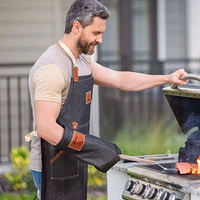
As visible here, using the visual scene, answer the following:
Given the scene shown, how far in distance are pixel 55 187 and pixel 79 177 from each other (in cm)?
17

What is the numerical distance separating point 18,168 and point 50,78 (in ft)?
15.2

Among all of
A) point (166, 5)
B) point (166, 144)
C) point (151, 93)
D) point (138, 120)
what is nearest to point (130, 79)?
point (166, 144)

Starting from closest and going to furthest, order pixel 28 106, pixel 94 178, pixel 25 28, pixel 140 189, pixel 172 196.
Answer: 1. pixel 172 196
2. pixel 140 189
3. pixel 94 178
4. pixel 28 106
5. pixel 25 28

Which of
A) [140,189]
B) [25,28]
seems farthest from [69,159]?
[25,28]

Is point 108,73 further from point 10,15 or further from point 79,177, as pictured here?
point 10,15

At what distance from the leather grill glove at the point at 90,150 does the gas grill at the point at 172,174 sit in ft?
0.58

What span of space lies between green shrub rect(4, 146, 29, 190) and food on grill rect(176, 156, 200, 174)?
4465 millimetres

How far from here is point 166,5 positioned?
1292cm

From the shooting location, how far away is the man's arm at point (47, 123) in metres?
4.71

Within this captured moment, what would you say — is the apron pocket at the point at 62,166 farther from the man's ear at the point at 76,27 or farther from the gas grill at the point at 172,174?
the man's ear at the point at 76,27

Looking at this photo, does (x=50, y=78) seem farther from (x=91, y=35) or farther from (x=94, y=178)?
(x=94, y=178)

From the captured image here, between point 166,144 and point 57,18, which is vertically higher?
point 57,18

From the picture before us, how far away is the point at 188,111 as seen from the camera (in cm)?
510

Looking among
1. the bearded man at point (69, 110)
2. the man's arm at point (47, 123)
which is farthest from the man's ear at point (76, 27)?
the man's arm at point (47, 123)
